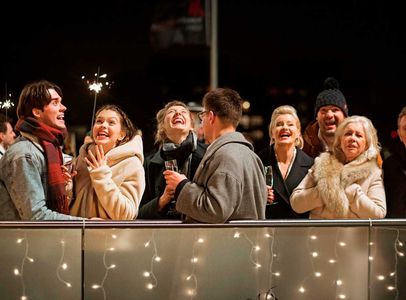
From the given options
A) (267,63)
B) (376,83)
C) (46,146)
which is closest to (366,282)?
(46,146)

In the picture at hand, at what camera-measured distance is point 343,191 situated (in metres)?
5.84

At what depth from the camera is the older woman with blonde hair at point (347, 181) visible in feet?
19.0

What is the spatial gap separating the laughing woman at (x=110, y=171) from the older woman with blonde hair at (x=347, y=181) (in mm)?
1233

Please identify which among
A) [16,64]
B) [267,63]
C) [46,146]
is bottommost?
[46,146]

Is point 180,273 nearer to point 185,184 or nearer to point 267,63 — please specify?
point 185,184

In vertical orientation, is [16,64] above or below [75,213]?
above

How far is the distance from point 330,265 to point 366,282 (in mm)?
289

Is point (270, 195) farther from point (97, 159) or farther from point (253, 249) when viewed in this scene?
point (97, 159)

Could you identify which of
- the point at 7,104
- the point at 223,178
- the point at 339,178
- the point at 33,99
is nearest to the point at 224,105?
the point at 223,178

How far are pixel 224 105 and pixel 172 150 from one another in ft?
3.44

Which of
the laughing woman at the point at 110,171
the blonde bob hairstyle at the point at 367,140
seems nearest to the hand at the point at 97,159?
the laughing woman at the point at 110,171

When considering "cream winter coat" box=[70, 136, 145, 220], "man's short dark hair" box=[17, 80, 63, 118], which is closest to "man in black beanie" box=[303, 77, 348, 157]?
"cream winter coat" box=[70, 136, 145, 220]

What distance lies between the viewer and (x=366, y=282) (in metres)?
5.47

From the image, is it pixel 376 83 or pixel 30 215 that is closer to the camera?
pixel 30 215
